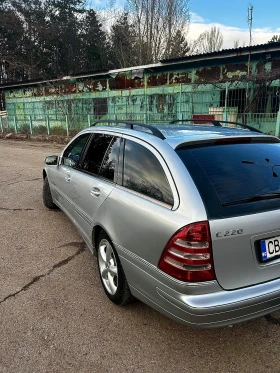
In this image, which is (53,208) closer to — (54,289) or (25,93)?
(54,289)

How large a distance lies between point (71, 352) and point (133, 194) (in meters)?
1.24

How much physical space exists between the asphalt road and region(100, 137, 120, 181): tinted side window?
1124 mm

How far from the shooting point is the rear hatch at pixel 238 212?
1878 millimetres

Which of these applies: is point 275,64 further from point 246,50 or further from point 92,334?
point 92,334

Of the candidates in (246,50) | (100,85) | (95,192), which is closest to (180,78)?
(246,50)

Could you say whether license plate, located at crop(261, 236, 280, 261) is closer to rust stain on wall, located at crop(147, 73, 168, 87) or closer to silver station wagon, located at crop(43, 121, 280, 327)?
→ silver station wagon, located at crop(43, 121, 280, 327)

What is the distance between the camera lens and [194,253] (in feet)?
6.15

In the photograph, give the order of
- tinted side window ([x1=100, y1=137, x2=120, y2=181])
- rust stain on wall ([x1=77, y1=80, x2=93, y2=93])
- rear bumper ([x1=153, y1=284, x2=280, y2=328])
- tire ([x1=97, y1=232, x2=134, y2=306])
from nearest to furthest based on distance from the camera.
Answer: rear bumper ([x1=153, y1=284, x2=280, y2=328]) < tire ([x1=97, y1=232, x2=134, y2=306]) < tinted side window ([x1=100, y1=137, x2=120, y2=181]) < rust stain on wall ([x1=77, y1=80, x2=93, y2=93])

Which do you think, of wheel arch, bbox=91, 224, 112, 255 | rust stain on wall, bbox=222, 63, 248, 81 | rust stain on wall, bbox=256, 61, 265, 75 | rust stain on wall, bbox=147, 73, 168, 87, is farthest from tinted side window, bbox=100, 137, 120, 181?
rust stain on wall, bbox=147, 73, 168, 87

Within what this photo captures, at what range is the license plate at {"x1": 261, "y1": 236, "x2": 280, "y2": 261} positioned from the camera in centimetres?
198

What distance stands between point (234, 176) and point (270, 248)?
0.54 meters

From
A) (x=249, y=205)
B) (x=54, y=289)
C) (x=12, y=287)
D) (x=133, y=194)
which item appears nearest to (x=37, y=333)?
(x=54, y=289)

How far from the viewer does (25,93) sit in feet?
80.4

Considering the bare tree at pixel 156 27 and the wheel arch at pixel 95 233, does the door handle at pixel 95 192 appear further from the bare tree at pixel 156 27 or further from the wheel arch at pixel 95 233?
the bare tree at pixel 156 27
